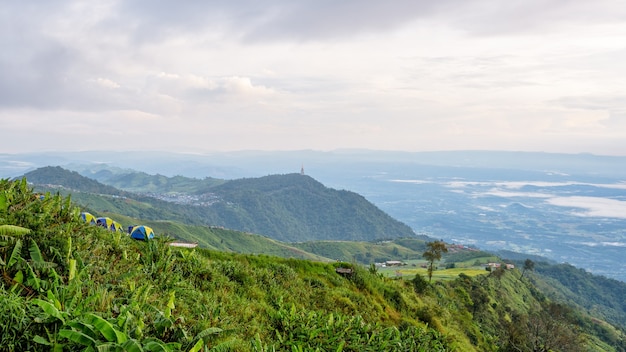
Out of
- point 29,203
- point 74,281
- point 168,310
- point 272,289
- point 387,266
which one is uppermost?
point 29,203

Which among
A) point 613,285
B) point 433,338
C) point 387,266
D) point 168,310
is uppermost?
point 168,310

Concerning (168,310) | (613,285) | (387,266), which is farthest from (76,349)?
(613,285)

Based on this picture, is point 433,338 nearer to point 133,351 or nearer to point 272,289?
point 272,289

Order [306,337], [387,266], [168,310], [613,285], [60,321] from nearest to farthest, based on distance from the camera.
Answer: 1. [60,321]
2. [168,310]
3. [306,337]
4. [387,266]
5. [613,285]

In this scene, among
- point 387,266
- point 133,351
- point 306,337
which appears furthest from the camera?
point 387,266

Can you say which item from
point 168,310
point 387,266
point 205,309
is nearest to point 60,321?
point 168,310

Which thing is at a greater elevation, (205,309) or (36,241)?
(36,241)

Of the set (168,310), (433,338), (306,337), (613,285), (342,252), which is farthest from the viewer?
(342,252)

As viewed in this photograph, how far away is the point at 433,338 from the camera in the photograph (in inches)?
483

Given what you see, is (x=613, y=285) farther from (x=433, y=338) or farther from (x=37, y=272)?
(x=37, y=272)

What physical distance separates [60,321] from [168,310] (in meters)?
1.55

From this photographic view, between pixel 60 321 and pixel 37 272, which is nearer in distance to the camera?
pixel 60 321

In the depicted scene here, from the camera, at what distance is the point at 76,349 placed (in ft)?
15.3

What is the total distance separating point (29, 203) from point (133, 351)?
233 inches
